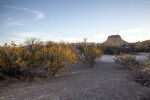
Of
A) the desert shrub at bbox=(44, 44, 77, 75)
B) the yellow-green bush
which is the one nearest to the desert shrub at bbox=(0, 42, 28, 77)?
the yellow-green bush

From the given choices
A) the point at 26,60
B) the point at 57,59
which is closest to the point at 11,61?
the point at 26,60

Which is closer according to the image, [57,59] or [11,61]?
[11,61]

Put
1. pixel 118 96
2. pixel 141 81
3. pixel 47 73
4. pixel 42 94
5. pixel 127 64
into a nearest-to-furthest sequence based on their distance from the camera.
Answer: pixel 118 96
pixel 42 94
pixel 141 81
pixel 47 73
pixel 127 64

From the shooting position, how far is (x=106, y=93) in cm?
367

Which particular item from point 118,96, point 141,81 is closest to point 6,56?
point 118,96

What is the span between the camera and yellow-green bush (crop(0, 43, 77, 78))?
4.85 meters

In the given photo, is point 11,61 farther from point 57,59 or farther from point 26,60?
point 57,59

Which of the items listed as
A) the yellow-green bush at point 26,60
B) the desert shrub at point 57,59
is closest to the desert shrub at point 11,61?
the yellow-green bush at point 26,60

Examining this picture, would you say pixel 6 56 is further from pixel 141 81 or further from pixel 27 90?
pixel 141 81

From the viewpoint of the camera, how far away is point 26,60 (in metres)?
5.21

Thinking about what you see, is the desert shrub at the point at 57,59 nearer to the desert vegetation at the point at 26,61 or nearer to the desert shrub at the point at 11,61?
the desert vegetation at the point at 26,61

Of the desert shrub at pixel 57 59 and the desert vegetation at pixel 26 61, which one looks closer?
the desert vegetation at pixel 26 61

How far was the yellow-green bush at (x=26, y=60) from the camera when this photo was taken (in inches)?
191

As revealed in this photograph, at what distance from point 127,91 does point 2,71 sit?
4633mm
